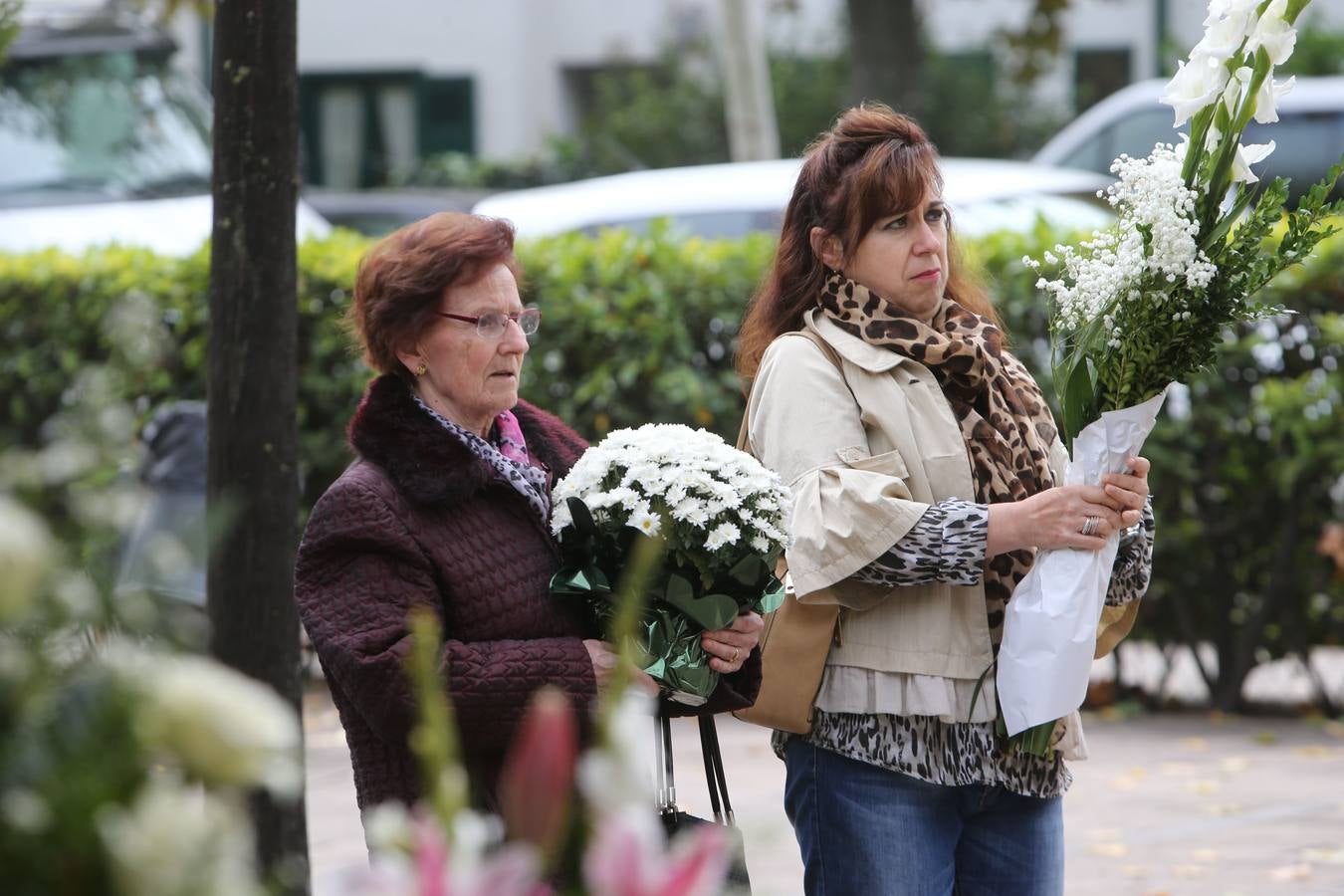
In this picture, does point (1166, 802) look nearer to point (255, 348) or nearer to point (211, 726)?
point (255, 348)

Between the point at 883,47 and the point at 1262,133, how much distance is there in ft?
11.5

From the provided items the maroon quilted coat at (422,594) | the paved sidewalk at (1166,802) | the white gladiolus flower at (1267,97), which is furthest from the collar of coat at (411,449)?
the paved sidewalk at (1166,802)


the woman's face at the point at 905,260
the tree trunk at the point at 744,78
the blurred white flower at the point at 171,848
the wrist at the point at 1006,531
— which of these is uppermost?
the tree trunk at the point at 744,78

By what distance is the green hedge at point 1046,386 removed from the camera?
7207mm

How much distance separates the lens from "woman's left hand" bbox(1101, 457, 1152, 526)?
3.15 metres

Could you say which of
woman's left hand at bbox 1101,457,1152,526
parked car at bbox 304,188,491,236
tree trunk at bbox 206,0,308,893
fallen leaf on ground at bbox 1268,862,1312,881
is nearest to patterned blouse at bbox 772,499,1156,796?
woman's left hand at bbox 1101,457,1152,526

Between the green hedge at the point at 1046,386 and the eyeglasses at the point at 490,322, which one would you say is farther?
the green hedge at the point at 1046,386

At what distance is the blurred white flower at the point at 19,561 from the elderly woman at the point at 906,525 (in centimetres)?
196

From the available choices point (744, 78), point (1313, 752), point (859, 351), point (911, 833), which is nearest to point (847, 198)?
point (859, 351)

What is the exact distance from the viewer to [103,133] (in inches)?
453

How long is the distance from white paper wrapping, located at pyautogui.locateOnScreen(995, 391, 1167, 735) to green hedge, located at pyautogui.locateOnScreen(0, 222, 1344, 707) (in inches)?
164

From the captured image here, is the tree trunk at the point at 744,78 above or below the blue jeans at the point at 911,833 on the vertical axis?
above

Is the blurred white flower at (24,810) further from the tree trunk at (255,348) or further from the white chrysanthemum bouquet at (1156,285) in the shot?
the tree trunk at (255,348)

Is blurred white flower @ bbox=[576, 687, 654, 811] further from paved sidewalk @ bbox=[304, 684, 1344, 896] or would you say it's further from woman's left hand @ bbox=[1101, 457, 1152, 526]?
paved sidewalk @ bbox=[304, 684, 1344, 896]
